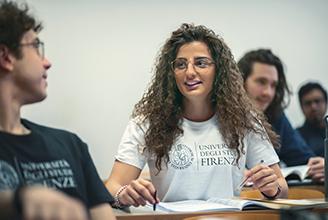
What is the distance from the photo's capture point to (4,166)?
1.26 metres

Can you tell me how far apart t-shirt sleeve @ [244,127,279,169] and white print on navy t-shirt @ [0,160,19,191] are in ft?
3.93

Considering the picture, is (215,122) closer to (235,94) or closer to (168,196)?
(235,94)

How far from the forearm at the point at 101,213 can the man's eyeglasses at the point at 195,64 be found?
38.5 inches

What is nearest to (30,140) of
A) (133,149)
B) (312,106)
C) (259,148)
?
(133,149)

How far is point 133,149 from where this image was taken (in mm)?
2184

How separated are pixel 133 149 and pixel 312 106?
7.18 feet

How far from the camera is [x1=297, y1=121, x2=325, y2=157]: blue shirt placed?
3730mm

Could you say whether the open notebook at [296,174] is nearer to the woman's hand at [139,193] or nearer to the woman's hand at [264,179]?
the woman's hand at [264,179]

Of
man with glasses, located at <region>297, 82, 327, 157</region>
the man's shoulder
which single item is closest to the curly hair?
the man's shoulder

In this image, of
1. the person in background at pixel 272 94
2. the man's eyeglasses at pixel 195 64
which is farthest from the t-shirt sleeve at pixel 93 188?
the person in background at pixel 272 94

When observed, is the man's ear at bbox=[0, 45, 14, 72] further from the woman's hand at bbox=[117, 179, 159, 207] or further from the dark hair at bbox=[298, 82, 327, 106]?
the dark hair at bbox=[298, 82, 327, 106]

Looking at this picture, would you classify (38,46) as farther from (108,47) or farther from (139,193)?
(108,47)

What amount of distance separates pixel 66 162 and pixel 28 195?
474mm

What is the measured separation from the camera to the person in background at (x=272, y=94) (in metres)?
3.22
